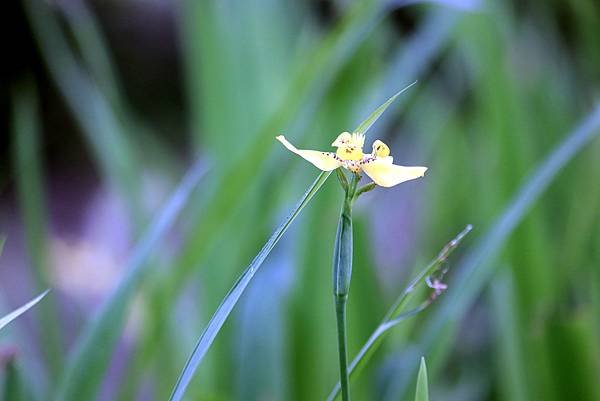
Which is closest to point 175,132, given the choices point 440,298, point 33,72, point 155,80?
point 155,80

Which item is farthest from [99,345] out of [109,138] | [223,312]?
[109,138]

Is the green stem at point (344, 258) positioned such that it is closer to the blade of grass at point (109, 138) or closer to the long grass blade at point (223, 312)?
the long grass blade at point (223, 312)

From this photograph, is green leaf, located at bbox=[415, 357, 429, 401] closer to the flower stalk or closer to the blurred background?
the flower stalk

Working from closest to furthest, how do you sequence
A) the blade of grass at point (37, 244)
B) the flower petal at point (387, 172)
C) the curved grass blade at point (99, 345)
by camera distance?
the flower petal at point (387, 172) < the curved grass blade at point (99, 345) < the blade of grass at point (37, 244)

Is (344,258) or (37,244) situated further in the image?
(37,244)

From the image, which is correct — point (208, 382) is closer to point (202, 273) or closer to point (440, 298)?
point (202, 273)

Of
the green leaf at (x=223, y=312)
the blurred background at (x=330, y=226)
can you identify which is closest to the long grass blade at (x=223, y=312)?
the green leaf at (x=223, y=312)

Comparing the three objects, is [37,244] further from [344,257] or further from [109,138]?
[344,257]

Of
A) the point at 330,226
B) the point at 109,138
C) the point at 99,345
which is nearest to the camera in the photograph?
the point at 99,345
